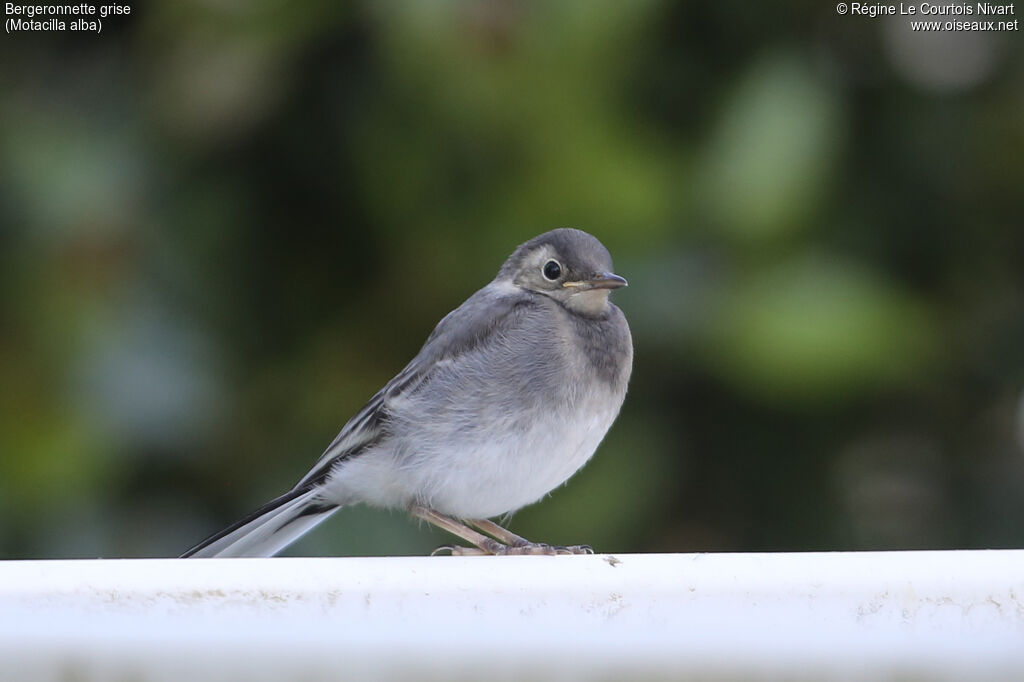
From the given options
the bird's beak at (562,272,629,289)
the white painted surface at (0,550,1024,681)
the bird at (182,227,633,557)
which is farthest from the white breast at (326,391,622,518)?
the white painted surface at (0,550,1024,681)

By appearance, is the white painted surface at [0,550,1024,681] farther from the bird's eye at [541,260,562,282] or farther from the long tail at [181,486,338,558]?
the bird's eye at [541,260,562,282]

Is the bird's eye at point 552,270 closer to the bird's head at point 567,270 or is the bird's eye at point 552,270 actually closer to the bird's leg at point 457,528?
the bird's head at point 567,270

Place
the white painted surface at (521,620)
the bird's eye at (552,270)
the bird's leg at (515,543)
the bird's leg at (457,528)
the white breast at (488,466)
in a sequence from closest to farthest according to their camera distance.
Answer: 1. the white painted surface at (521,620)
2. the bird's leg at (515,543)
3. the white breast at (488,466)
4. the bird's leg at (457,528)
5. the bird's eye at (552,270)

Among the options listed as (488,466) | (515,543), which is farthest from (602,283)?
(515,543)

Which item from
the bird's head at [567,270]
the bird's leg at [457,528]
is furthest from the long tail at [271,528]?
the bird's head at [567,270]

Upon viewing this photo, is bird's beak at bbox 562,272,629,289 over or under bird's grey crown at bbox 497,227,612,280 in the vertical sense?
under

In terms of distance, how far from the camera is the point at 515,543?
9.67 ft

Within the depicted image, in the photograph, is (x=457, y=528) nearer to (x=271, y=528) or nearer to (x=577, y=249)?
(x=271, y=528)

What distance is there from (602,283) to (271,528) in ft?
3.10

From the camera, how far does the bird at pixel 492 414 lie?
2809 millimetres

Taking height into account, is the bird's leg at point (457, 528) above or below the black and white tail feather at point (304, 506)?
below

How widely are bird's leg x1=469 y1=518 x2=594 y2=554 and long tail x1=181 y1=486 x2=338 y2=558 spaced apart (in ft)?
1.21

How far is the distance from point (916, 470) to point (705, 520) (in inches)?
23.3

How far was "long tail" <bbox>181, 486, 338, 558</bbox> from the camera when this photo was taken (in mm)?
2656
